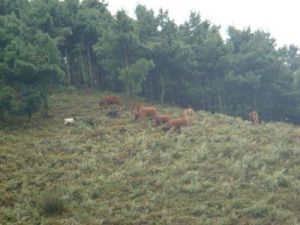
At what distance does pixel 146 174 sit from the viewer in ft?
85.4

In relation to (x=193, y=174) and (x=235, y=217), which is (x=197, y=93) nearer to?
(x=193, y=174)

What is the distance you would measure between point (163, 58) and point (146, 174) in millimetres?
27743

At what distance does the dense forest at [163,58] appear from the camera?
1986 inches

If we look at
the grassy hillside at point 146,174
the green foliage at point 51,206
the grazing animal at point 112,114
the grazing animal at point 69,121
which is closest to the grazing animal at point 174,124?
the grassy hillside at point 146,174

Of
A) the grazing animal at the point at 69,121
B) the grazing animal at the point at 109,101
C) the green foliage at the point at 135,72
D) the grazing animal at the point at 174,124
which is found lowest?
the grazing animal at the point at 174,124

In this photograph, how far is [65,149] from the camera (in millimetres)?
30969

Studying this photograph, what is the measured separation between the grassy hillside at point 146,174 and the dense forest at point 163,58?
45.5ft

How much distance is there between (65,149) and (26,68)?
31.5 feet

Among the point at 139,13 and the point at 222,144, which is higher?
the point at 139,13

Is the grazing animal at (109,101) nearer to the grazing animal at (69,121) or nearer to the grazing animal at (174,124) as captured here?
the grazing animal at (69,121)

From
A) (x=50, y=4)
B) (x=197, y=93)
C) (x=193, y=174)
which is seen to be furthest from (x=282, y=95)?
(x=193, y=174)

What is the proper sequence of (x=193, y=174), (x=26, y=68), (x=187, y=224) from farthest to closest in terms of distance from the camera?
(x=26, y=68), (x=193, y=174), (x=187, y=224)

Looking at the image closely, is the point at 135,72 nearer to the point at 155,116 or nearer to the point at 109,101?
the point at 109,101

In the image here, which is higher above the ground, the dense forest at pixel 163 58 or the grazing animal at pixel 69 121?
the dense forest at pixel 163 58
